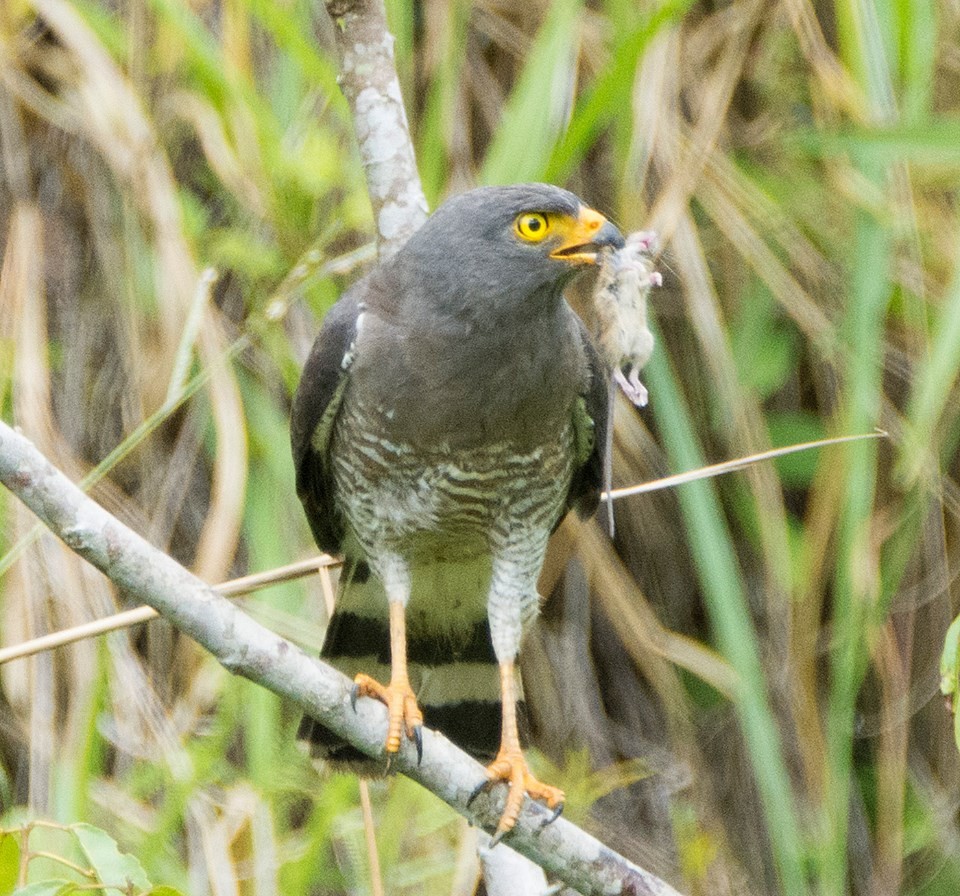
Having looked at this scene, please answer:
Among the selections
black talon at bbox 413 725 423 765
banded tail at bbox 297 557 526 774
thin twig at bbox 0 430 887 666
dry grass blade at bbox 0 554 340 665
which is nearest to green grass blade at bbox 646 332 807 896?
banded tail at bbox 297 557 526 774

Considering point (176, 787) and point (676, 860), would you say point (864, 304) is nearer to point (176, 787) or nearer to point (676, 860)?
point (676, 860)

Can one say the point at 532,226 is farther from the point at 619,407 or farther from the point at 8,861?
the point at 8,861

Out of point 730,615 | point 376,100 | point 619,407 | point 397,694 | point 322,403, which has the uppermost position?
point 376,100

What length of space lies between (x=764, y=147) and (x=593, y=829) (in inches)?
77.3

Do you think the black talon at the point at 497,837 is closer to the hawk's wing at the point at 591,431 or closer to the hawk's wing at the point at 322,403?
the hawk's wing at the point at 591,431

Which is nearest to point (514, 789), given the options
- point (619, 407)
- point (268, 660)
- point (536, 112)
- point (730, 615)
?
point (268, 660)

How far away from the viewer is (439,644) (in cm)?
362

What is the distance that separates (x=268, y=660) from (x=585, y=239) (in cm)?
106

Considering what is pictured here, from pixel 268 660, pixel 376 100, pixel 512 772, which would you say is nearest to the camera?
pixel 268 660

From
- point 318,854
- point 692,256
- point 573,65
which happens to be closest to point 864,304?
point 692,256

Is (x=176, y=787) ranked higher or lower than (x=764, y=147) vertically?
lower

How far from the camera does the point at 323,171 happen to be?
379cm

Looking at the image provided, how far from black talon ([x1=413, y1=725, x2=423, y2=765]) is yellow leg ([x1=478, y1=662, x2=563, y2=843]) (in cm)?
16

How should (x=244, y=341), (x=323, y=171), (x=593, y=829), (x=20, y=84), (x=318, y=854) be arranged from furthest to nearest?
(x=20, y=84), (x=593, y=829), (x=323, y=171), (x=244, y=341), (x=318, y=854)
